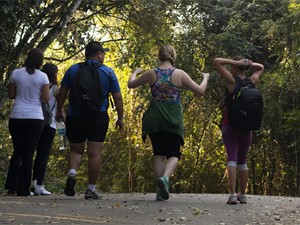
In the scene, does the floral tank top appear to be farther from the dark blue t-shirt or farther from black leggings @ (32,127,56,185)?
black leggings @ (32,127,56,185)

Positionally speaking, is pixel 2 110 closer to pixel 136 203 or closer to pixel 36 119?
pixel 36 119

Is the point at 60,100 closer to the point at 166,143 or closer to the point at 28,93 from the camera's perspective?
the point at 28,93

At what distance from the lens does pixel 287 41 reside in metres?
21.1

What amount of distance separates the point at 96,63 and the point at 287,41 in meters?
12.9

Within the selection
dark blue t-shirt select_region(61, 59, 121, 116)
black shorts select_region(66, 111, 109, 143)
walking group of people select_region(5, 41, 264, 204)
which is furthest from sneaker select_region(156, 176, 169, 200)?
dark blue t-shirt select_region(61, 59, 121, 116)

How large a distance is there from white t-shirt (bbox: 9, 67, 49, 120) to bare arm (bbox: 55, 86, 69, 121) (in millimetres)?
315

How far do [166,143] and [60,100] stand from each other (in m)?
1.46

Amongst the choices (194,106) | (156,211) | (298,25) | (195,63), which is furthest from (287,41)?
(156,211)

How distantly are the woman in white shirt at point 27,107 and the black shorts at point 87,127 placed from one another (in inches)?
29.0

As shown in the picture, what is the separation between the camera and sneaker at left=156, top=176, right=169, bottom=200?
8664 mm

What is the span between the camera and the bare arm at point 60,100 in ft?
30.0

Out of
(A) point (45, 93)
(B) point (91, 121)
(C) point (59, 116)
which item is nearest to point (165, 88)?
(B) point (91, 121)

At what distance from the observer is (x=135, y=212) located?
7820 millimetres

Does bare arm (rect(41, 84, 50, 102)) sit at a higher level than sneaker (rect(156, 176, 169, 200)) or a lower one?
higher
